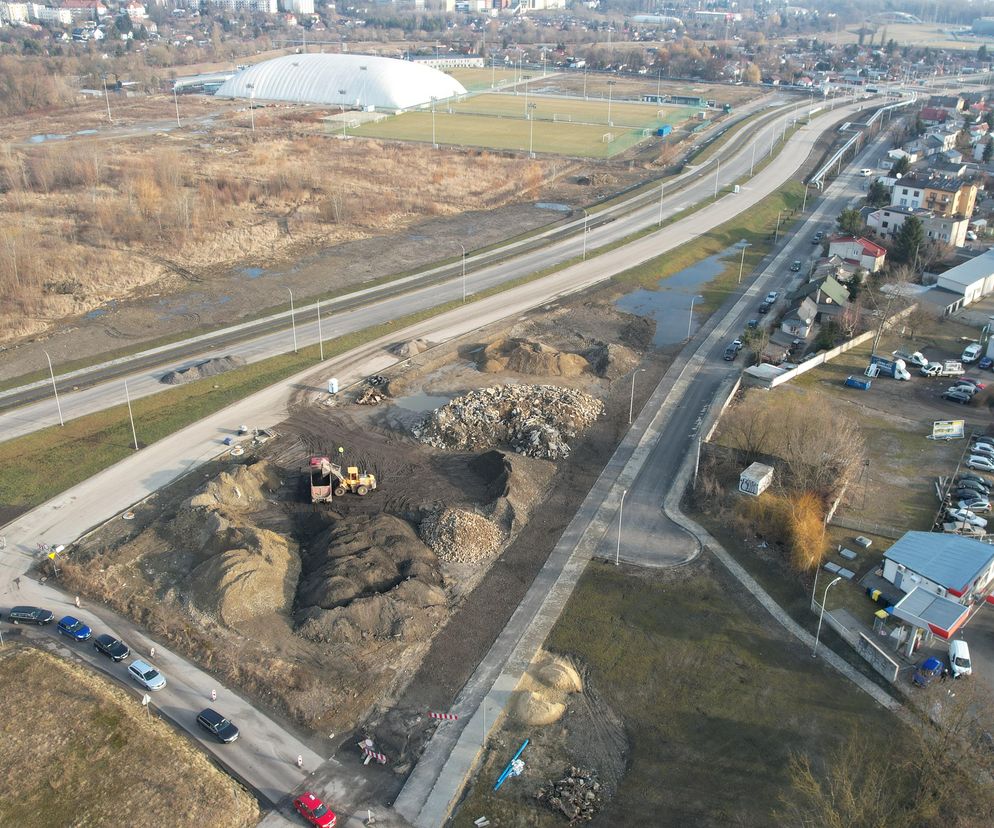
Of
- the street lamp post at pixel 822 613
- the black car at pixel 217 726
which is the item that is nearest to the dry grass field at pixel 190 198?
the black car at pixel 217 726

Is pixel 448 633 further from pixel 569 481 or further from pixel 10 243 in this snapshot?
pixel 10 243

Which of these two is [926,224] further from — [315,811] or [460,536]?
[315,811]

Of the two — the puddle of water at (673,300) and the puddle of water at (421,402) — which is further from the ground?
the puddle of water at (673,300)

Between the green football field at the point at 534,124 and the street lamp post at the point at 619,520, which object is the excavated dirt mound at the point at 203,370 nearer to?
the street lamp post at the point at 619,520

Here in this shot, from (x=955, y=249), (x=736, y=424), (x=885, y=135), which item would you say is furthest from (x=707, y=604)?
(x=885, y=135)

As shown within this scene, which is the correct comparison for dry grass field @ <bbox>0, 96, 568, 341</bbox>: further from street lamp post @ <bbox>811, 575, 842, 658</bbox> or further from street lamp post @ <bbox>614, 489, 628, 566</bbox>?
street lamp post @ <bbox>811, 575, 842, 658</bbox>

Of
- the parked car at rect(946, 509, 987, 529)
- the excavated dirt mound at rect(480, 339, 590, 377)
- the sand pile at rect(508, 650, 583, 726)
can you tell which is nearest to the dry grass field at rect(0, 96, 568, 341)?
the excavated dirt mound at rect(480, 339, 590, 377)

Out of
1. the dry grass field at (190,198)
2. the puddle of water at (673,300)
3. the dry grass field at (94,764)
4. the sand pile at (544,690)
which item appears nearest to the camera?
the dry grass field at (94,764)

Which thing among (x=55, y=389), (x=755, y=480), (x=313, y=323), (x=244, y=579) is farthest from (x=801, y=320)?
(x=55, y=389)
